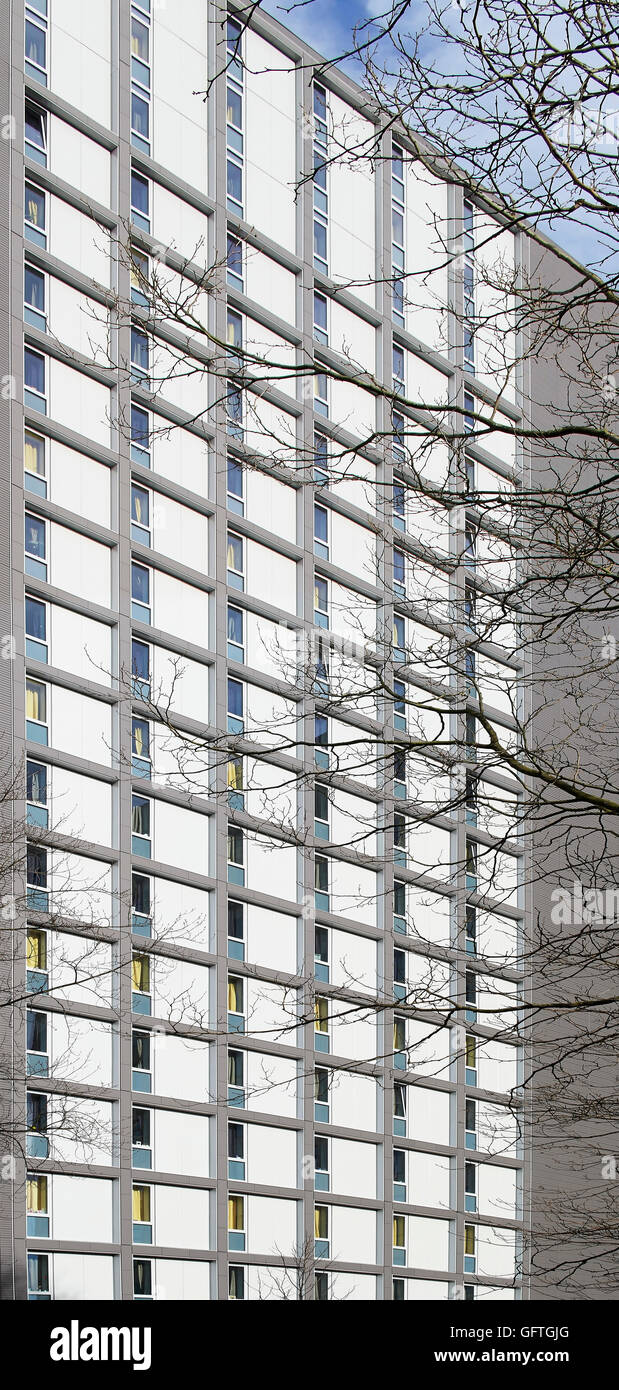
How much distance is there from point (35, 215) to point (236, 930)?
18257 millimetres

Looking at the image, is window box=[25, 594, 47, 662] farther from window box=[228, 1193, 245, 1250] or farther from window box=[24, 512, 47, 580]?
window box=[228, 1193, 245, 1250]

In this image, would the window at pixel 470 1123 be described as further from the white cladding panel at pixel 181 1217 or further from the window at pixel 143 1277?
the window at pixel 143 1277

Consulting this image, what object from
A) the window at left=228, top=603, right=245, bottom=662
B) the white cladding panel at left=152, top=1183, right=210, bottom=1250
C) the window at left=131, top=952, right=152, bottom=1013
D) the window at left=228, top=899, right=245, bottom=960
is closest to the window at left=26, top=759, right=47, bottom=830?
the window at left=131, top=952, right=152, bottom=1013

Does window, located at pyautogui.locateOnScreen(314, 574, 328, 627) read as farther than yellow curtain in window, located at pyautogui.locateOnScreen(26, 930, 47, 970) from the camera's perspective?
Yes

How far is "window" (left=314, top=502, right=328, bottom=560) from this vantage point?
48.7m

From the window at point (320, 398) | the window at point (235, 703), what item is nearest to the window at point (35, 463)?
the window at point (235, 703)

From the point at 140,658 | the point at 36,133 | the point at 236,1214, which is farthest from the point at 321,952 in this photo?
the point at 36,133

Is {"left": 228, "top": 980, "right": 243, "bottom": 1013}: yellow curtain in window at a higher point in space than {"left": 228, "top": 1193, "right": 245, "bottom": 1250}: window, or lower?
higher

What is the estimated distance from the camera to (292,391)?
49250mm

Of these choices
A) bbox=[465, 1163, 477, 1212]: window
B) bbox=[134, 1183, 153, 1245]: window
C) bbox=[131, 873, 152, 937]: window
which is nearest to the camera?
bbox=[134, 1183, 153, 1245]: window

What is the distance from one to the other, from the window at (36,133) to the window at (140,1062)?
20979 millimetres

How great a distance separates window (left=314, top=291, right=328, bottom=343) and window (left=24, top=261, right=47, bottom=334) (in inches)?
432

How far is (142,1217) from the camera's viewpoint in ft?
128
